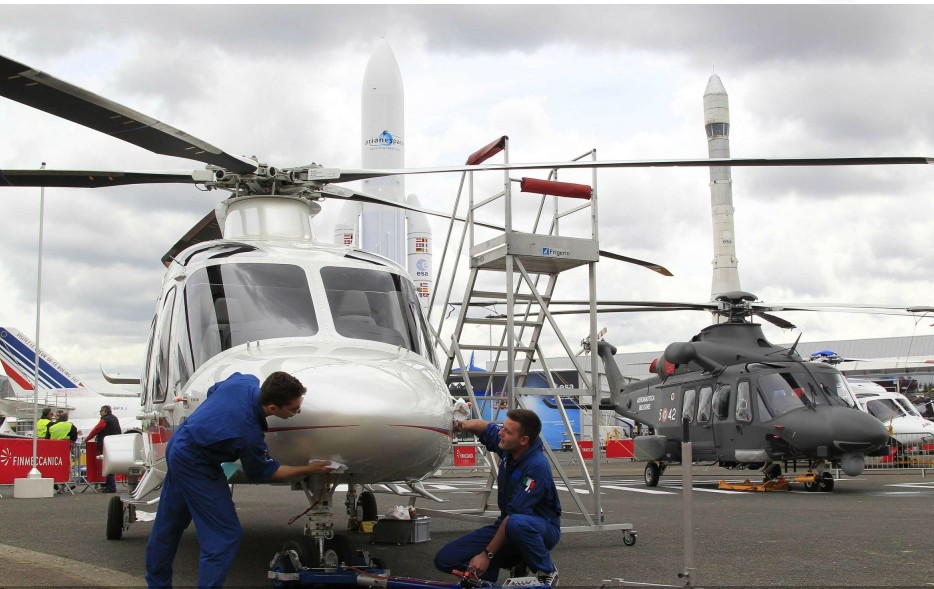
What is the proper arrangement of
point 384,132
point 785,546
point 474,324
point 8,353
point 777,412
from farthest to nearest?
point 8,353
point 384,132
point 777,412
point 474,324
point 785,546

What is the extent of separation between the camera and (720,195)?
5922cm

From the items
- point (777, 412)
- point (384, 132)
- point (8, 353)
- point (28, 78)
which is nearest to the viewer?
point (28, 78)

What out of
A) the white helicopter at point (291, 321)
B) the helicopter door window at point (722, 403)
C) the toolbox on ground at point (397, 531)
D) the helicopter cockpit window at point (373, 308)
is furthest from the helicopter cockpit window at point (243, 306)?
the helicopter door window at point (722, 403)

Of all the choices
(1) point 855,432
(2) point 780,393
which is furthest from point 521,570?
(2) point 780,393

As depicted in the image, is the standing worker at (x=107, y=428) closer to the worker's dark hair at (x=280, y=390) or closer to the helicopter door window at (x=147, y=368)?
the helicopter door window at (x=147, y=368)

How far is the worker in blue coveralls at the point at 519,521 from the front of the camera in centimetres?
579

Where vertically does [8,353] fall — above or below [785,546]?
above

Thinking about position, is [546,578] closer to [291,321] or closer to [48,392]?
[291,321]

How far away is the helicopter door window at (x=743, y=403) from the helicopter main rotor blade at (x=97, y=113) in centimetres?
1308

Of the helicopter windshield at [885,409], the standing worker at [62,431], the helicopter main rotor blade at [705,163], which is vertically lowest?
the standing worker at [62,431]

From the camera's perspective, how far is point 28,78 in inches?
230

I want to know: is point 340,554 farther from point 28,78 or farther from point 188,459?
point 28,78

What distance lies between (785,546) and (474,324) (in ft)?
13.3

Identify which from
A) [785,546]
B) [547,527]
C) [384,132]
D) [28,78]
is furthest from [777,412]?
[384,132]
